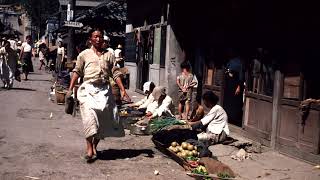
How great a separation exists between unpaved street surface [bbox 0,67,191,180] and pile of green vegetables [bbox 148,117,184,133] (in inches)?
9.5

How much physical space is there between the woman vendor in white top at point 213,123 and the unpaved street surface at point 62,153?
3.18 feet

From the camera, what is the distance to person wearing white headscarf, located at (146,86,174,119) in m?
10.8

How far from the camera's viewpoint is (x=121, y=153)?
8336 millimetres

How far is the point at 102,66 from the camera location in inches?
298

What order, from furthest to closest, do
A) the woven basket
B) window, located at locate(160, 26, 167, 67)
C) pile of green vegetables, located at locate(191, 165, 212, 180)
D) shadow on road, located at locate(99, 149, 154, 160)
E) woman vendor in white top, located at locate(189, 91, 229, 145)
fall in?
window, located at locate(160, 26, 167, 67)
the woven basket
woman vendor in white top, located at locate(189, 91, 229, 145)
shadow on road, located at locate(99, 149, 154, 160)
pile of green vegetables, located at locate(191, 165, 212, 180)

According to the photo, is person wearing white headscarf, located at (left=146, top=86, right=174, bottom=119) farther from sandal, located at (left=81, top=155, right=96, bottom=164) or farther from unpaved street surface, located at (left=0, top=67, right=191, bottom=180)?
A: sandal, located at (left=81, top=155, right=96, bottom=164)

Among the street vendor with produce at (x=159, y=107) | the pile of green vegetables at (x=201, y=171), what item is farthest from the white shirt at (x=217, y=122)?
the street vendor with produce at (x=159, y=107)

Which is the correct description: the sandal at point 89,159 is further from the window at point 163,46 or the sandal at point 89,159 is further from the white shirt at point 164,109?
the window at point 163,46

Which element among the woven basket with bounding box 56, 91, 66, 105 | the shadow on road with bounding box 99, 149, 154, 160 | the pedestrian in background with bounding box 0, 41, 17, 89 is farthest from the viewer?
the pedestrian in background with bounding box 0, 41, 17, 89

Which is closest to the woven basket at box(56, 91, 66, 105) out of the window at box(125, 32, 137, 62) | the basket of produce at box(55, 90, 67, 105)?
the basket of produce at box(55, 90, 67, 105)

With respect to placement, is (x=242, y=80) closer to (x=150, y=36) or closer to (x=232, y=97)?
(x=232, y=97)

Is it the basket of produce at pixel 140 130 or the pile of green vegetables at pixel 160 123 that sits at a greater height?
the pile of green vegetables at pixel 160 123

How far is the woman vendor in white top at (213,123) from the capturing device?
28.5ft

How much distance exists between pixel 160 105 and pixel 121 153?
9.86 ft
